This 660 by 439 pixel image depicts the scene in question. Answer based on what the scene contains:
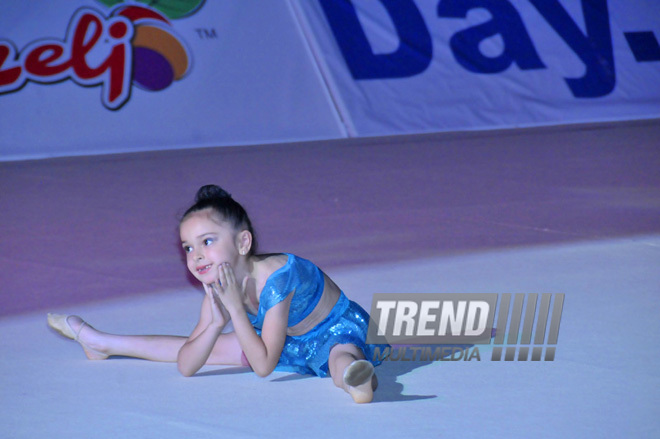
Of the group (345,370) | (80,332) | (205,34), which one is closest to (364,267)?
(80,332)

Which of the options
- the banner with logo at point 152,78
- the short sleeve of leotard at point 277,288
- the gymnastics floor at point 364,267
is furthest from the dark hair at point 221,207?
the banner with logo at point 152,78

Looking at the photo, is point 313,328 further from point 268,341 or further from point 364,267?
point 364,267

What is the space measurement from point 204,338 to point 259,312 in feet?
0.59

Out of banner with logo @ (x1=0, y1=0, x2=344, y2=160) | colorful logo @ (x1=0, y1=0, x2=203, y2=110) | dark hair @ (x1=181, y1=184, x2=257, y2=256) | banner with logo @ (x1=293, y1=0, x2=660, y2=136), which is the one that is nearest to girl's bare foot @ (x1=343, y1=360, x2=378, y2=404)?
dark hair @ (x1=181, y1=184, x2=257, y2=256)

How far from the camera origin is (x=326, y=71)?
9.17 metres

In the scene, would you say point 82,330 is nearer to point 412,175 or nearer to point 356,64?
point 412,175

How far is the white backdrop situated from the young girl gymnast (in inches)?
228

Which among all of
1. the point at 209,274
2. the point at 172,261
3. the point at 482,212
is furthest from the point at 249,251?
the point at 482,212

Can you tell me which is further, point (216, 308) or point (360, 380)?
point (216, 308)

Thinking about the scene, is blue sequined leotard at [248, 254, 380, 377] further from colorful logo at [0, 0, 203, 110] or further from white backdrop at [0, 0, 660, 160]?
colorful logo at [0, 0, 203, 110]

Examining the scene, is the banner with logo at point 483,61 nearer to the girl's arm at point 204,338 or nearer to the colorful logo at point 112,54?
the colorful logo at point 112,54

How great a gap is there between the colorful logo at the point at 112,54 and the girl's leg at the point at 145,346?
5.65 m

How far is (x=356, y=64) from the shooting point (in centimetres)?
932

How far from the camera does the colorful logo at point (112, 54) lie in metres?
8.32
